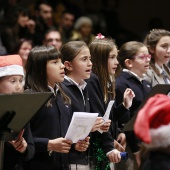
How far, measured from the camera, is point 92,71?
5.36m

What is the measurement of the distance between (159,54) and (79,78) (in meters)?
1.34

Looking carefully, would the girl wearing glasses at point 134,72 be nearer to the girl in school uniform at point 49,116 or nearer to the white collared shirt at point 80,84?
the white collared shirt at point 80,84

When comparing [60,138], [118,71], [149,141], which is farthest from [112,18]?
[149,141]

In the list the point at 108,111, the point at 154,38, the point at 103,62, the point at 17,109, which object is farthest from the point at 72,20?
the point at 17,109

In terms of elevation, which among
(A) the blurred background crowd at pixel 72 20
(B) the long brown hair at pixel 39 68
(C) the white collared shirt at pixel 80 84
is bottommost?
(A) the blurred background crowd at pixel 72 20

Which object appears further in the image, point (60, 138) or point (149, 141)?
point (60, 138)

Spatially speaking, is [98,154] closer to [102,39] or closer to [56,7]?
[102,39]

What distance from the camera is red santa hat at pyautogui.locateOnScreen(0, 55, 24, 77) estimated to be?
14.4ft

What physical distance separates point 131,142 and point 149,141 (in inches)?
83.1

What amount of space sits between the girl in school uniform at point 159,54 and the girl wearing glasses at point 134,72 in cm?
29

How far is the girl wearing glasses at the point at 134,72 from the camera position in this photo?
553 centimetres

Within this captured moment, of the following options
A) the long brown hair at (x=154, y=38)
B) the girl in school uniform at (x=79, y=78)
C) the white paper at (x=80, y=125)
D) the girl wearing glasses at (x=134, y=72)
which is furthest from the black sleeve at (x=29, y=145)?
the long brown hair at (x=154, y=38)

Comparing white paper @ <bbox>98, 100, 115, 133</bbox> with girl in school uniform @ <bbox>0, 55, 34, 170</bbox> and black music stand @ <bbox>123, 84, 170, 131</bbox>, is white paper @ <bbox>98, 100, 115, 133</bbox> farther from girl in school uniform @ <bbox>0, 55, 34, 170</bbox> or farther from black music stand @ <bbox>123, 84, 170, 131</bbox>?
girl in school uniform @ <bbox>0, 55, 34, 170</bbox>

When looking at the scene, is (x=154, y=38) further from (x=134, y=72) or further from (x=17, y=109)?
(x=17, y=109)
